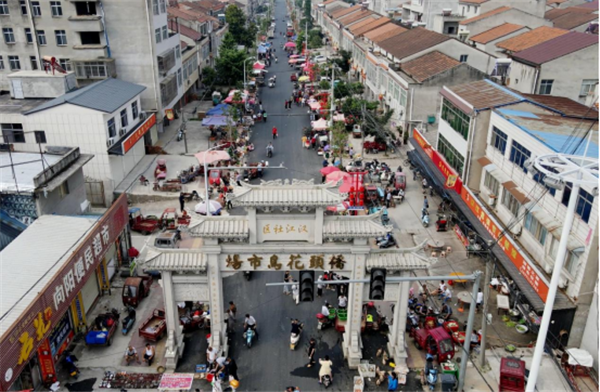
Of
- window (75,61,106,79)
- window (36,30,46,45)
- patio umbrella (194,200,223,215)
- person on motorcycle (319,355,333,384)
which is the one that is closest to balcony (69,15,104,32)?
window (75,61,106,79)

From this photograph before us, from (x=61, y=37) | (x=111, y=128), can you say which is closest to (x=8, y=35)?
(x=61, y=37)

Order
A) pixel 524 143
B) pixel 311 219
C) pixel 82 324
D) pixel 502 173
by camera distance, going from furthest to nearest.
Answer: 1. pixel 502 173
2. pixel 524 143
3. pixel 82 324
4. pixel 311 219

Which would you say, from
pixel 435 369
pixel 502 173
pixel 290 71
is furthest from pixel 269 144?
pixel 290 71

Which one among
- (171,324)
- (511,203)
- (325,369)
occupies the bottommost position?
(325,369)

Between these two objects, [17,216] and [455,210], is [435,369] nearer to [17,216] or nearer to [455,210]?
[455,210]

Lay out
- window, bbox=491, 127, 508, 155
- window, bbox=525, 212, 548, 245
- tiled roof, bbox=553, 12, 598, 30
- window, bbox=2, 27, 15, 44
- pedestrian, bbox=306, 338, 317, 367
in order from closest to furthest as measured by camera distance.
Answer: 1. pedestrian, bbox=306, 338, 317, 367
2. window, bbox=525, 212, 548, 245
3. window, bbox=491, 127, 508, 155
4. window, bbox=2, 27, 15, 44
5. tiled roof, bbox=553, 12, 598, 30

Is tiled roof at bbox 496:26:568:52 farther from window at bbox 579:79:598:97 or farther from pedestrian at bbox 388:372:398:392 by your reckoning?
pedestrian at bbox 388:372:398:392

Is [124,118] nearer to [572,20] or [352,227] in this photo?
[352,227]
